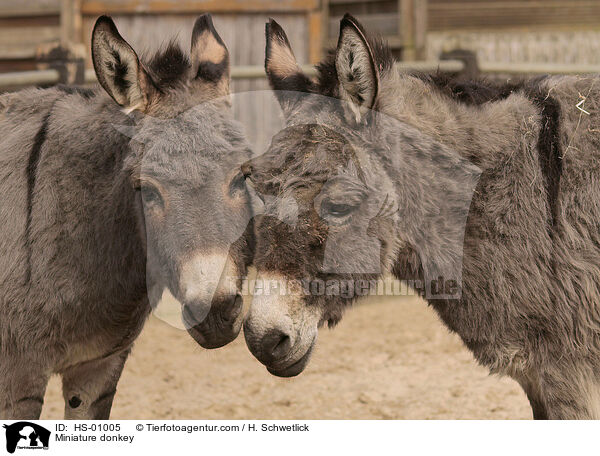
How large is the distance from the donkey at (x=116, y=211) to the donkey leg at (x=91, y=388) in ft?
0.58

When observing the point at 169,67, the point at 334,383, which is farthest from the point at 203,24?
the point at 334,383

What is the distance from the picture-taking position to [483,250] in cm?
298

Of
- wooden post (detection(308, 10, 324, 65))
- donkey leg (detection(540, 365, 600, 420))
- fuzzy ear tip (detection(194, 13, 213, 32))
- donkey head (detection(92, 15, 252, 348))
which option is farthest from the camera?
wooden post (detection(308, 10, 324, 65))

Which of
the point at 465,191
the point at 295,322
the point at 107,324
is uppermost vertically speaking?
the point at 465,191

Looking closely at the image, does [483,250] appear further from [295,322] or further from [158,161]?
[158,161]

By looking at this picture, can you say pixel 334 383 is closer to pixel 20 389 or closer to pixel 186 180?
pixel 20 389

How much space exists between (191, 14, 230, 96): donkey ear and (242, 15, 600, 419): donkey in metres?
0.43

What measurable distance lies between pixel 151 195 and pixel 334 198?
82cm

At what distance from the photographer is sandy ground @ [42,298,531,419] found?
4.86m

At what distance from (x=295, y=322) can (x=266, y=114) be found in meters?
5.04

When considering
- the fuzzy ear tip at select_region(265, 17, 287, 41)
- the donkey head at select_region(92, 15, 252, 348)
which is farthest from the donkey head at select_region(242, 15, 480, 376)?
the fuzzy ear tip at select_region(265, 17, 287, 41)

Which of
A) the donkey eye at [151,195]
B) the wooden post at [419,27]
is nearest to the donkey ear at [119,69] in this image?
the donkey eye at [151,195]

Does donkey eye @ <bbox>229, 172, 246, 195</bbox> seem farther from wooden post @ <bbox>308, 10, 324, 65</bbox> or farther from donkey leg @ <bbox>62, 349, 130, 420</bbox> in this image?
wooden post @ <bbox>308, 10, 324, 65</bbox>

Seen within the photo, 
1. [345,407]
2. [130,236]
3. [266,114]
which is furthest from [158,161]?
[266,114]
